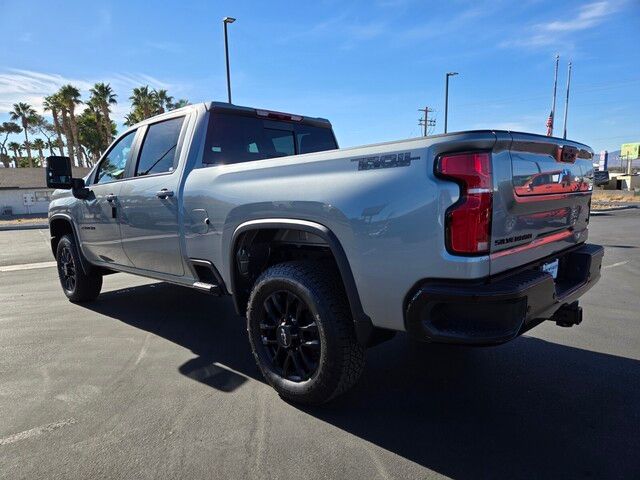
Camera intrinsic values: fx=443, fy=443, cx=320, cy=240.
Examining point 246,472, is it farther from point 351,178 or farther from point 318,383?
point 351,178

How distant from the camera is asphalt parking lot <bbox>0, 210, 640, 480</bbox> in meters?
2.28

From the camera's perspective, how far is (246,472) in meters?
2.22

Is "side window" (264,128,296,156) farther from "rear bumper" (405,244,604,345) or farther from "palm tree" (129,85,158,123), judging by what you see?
"palm tree" (129,85,158,123)

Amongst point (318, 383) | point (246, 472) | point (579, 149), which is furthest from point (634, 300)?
point (246, 472)

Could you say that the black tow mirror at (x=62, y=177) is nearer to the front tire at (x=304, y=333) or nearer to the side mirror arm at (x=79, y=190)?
the side mirror arm at (x=79, y=190)

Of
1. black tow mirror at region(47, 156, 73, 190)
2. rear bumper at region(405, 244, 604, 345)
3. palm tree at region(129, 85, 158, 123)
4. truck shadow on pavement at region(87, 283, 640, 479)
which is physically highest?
palm tree at region(129, 85, 158, 123)

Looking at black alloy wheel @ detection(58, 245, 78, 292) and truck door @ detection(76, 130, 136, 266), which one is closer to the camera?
truck door @ detection(76, 130, 136, 266)

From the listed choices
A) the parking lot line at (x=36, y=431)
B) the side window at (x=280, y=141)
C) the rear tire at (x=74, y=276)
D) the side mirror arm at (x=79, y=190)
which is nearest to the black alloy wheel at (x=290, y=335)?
the parking lot line at (x=36, y=431)

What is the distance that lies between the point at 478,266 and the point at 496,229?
22 centimetres

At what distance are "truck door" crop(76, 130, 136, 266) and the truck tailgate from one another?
3.50 m

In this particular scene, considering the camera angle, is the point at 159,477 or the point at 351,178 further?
the point at 351,178

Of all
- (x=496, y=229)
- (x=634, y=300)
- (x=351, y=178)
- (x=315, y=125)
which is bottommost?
(x=634, y=300)

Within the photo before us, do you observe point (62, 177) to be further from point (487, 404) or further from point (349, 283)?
point (487, 404)

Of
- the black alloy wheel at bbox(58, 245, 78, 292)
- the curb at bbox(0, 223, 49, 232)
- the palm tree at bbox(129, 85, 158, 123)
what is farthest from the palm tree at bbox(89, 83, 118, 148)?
the black alloy wheel at bbox(58, 245, 78, 292)
